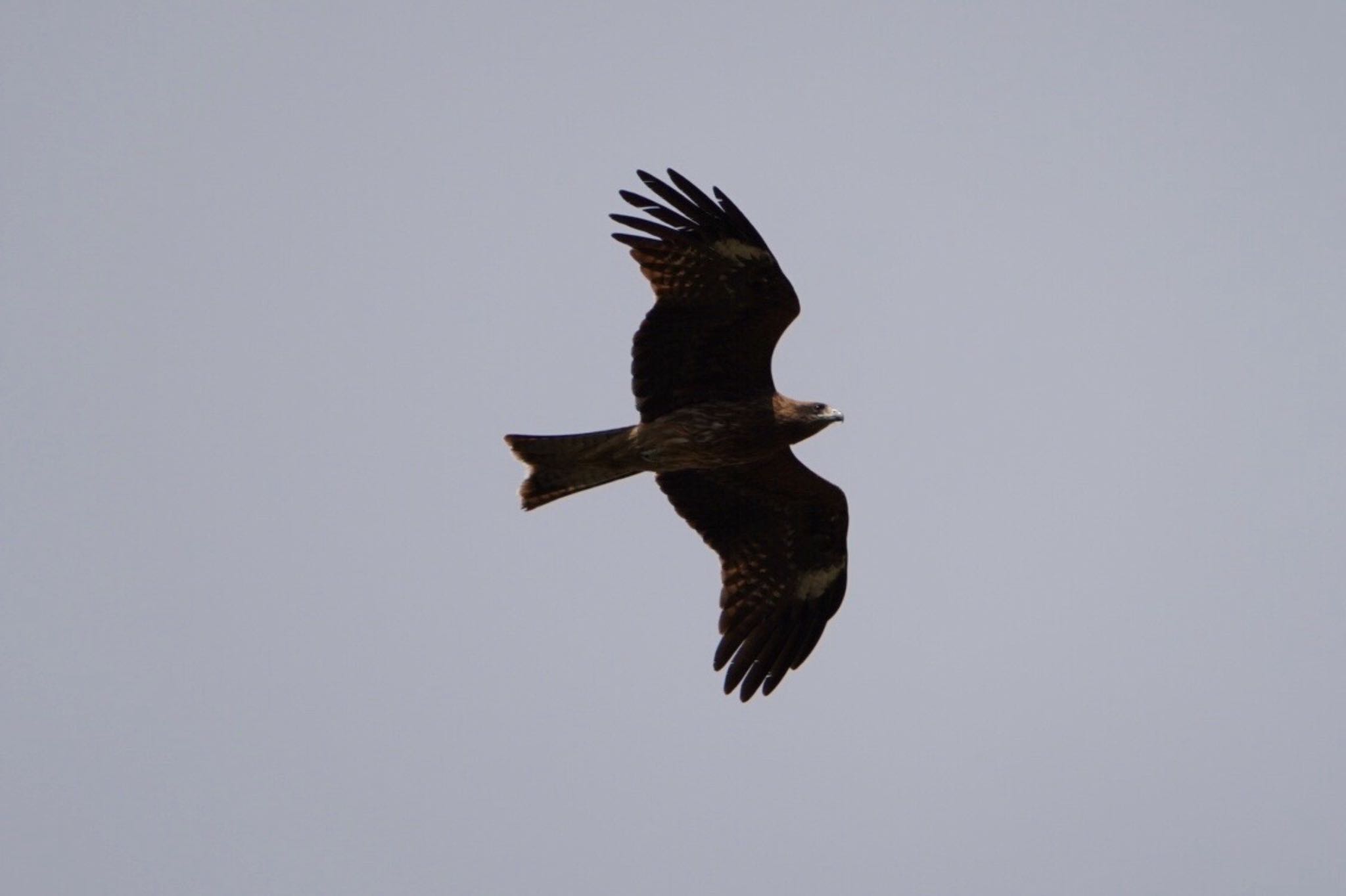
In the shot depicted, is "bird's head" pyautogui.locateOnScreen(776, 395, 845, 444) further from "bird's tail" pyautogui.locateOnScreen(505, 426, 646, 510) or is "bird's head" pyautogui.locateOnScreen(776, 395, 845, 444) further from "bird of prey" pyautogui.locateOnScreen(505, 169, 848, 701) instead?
"bird's tail" pyautogui.locateOnScreen(505, 426, 646, 510)

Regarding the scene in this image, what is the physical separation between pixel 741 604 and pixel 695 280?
2.73m

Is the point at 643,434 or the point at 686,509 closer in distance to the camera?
the point at 643,434

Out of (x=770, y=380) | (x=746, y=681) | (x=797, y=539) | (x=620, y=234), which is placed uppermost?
(x=620, y=234)

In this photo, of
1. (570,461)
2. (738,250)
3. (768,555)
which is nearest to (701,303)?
(738,250)

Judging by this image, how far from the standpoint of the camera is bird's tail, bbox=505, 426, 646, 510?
13.1 meters

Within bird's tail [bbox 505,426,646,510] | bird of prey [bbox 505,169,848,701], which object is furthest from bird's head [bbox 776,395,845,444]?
bird's tail [bbox 505,426,646,510]

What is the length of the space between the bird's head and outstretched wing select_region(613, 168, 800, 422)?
26 cm

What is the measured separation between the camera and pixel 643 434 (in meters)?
13.1

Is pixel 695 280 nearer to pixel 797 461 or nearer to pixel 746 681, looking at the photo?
pixel 797 461

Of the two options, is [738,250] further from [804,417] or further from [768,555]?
[768,555]

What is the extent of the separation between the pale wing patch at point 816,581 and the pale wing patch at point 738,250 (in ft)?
9.16

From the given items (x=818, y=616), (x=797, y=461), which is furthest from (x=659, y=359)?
(x=818, y=616)

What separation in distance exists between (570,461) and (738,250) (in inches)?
77.6

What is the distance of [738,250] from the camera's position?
1277 cm
